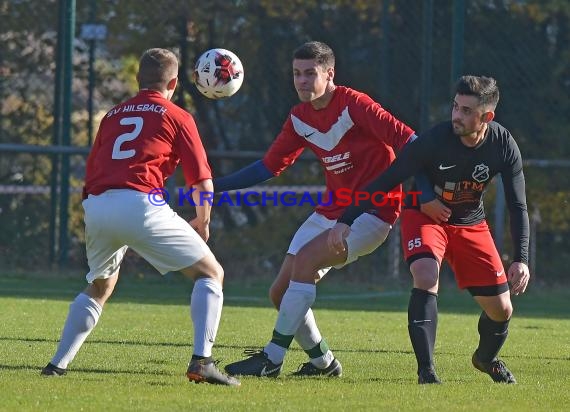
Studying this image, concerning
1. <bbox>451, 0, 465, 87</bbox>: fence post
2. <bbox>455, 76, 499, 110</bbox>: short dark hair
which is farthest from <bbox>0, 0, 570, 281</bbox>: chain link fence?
<bbox>455, 76, 499, 110</bbox>: short dark hair

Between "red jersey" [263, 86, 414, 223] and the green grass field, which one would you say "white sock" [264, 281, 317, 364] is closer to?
the green grass field

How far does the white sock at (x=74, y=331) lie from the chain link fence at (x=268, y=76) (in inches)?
306

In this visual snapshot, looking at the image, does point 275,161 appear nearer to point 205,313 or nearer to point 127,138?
point 127,138

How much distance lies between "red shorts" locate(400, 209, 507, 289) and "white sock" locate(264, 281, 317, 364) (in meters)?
0.63

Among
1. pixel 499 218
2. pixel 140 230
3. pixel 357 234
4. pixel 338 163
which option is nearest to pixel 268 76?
pixel 499 218

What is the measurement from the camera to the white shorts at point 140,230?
670cm

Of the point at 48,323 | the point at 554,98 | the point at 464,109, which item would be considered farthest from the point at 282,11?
the point at 464,109

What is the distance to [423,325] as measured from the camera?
7.05 meters

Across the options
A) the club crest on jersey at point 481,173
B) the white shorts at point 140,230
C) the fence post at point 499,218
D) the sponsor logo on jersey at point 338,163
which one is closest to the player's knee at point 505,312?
the club crest on jersey at point 481,173

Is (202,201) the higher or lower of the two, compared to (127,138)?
lower

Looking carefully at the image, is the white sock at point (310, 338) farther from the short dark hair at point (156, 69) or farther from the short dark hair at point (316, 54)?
the short dark hair at point (156, 69)

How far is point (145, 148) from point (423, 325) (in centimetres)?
178

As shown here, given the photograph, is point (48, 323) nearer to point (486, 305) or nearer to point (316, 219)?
point (316, 219)

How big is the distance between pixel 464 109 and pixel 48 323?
419 centimetres
